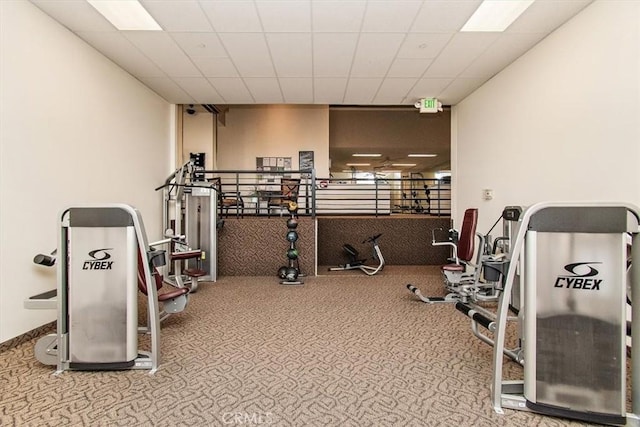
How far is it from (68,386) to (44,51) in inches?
118

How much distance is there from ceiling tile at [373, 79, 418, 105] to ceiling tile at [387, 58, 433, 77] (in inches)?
7.6

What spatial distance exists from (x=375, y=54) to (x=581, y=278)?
315 cm

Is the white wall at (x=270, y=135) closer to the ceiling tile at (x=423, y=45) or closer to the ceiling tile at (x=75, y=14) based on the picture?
the ceiling tile at (x=423, y=45)

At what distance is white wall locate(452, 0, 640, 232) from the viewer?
243cm

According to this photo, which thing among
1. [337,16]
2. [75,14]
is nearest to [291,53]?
[337,16]

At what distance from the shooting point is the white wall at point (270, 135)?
8109 millimetres

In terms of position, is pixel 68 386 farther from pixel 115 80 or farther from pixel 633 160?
pixel 633 160

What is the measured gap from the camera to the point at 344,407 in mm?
1702

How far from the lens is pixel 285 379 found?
6.49 ft

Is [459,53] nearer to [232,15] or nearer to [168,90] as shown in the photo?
[232,15]

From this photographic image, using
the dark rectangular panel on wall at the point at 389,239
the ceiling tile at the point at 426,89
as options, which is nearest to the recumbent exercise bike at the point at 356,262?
the dark rectangular panel on wall at the point at 389,239

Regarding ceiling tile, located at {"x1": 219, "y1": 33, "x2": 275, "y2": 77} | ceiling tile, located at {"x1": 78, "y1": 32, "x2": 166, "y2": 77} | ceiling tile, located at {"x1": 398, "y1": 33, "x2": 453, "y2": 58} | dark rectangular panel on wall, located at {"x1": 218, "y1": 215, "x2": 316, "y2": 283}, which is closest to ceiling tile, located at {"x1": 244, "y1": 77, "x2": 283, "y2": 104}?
ceiling tile, located at {"x1": 219, "y1": 33, "x2": 275, "y2": 77}

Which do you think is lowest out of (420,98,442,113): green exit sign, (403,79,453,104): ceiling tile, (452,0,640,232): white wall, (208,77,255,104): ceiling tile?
(452,0,640,232): white wall

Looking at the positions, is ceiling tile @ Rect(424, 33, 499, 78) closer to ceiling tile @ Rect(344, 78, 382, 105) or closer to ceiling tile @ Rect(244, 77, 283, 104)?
ceiling tile @ Rect(344, 78, 382, 105)
